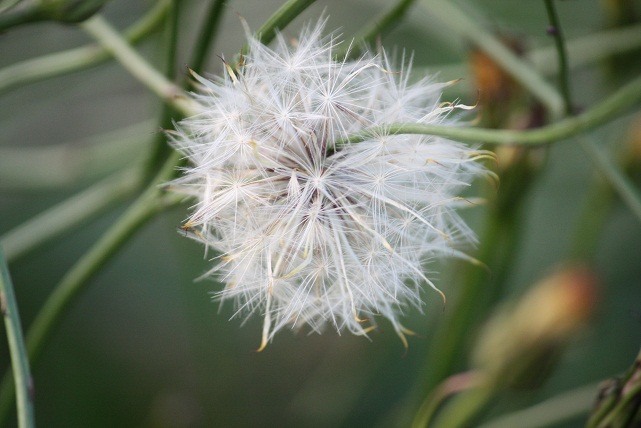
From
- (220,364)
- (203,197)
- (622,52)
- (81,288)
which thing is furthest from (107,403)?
(622,52)

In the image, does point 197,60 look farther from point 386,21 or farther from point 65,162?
point 65,162

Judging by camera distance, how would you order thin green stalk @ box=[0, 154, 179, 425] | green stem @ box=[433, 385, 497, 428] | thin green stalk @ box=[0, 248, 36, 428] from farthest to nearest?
green stem @ box=[433, 385, 497, 428] → thin green stalk @ box=[0, 154, 179, 425] → thin green stalk @ box=[0, 248, 36, 428]

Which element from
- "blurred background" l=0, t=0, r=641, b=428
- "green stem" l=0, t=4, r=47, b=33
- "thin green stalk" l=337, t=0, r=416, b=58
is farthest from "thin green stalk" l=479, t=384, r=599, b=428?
"green stem" l=0, t=4, r=47, b=33

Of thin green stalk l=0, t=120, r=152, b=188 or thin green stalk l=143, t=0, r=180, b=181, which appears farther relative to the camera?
thin green stalk l=0, t=120, r=152, b=188

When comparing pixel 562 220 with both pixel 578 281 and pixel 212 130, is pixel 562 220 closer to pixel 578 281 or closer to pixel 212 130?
pixel 578 281

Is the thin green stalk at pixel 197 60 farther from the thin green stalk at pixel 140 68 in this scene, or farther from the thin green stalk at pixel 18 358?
the thin green stalk at pixel 18 358

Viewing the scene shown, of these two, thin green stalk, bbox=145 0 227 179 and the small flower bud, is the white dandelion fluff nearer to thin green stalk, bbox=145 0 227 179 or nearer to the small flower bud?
thin green stalk, bbox=145 0 227 179
